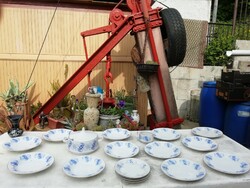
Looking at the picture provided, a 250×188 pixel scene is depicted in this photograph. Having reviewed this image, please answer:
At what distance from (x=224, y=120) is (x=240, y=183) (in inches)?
129

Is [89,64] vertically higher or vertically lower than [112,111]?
higher

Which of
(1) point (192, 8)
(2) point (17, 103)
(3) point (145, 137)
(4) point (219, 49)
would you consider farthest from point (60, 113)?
(4) point (219, 49)

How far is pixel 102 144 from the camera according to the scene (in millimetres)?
1549

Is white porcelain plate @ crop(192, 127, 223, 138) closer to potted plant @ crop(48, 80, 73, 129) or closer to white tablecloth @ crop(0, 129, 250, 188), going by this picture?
white tablecloth @ crop(0, 129, 250, 188)

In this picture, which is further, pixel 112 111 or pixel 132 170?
pixel 112 111

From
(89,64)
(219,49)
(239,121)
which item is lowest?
(239,121)

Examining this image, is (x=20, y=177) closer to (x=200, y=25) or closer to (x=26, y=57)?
(x=26, y=57)

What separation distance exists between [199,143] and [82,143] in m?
0.92

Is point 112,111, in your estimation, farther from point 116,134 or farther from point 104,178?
point 104,178

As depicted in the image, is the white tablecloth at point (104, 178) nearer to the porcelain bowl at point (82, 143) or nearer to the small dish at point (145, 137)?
the porcelain bowl at point (82, 143)

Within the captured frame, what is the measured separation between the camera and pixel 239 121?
3.60 m

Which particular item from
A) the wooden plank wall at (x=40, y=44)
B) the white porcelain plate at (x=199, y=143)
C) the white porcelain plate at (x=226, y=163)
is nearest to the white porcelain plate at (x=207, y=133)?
the white porcelain plate at (x=199, y=143)

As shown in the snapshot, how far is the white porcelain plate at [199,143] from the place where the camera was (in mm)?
1498

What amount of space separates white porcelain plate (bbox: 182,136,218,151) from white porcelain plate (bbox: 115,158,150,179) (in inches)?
18.9
